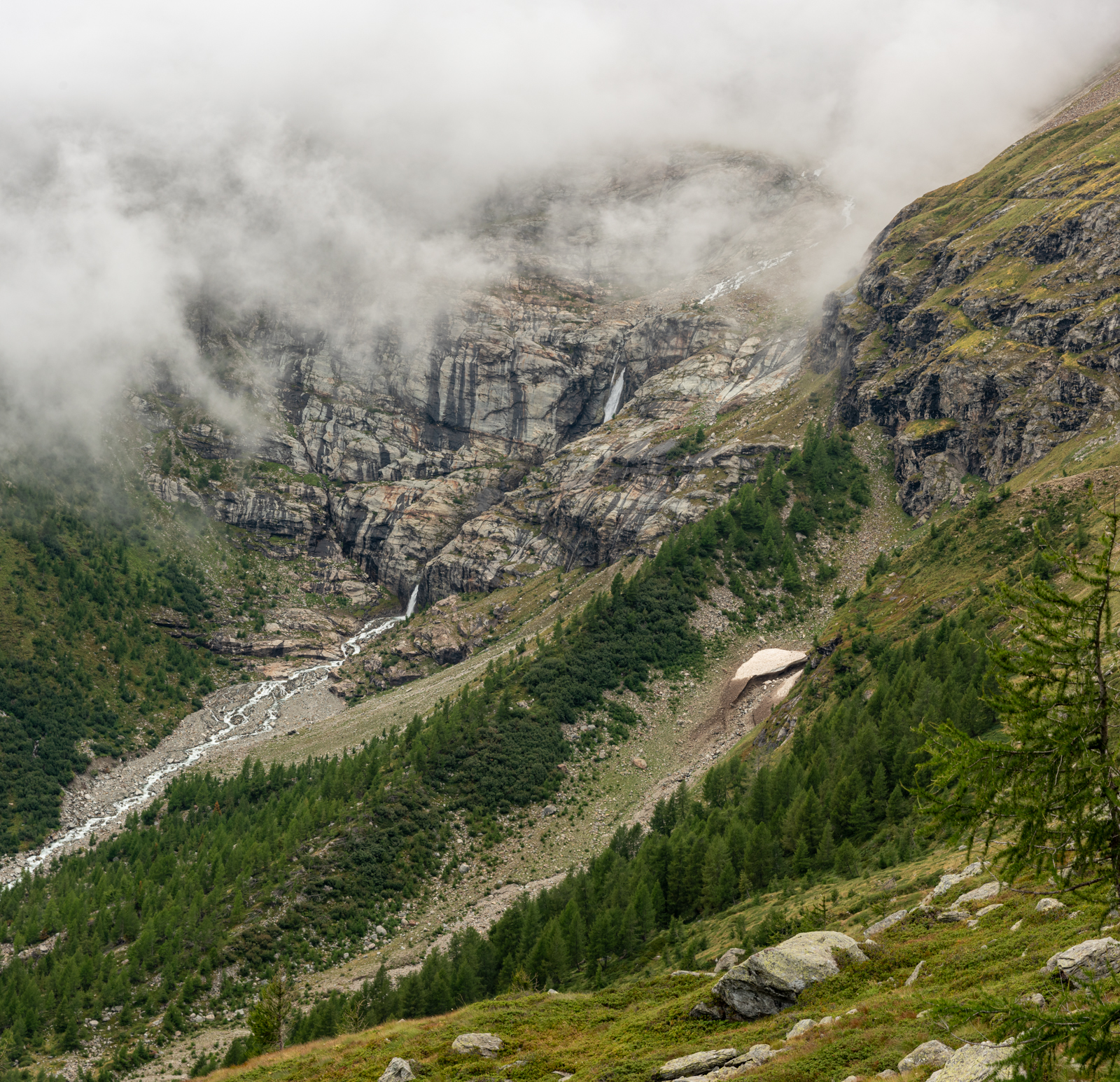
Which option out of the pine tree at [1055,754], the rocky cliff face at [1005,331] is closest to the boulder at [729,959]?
the pine tree at [1055,754]

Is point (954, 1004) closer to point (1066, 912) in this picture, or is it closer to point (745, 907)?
point (1066, 912)

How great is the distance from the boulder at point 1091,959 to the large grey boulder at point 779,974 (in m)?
11.2

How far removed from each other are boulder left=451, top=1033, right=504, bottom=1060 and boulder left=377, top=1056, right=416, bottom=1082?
263 centimetres

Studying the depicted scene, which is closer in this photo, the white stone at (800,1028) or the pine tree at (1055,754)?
the pine tree at (1055,754)

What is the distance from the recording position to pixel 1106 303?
13762cm

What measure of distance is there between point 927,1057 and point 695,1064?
9.66 m

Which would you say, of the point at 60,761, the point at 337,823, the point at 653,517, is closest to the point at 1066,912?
the point at 337,823

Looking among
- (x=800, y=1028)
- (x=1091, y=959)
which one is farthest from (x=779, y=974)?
(x=1091, y=959)

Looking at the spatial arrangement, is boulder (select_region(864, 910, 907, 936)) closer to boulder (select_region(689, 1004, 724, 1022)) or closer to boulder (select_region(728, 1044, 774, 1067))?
boulder (select_region(689, 1004, 724, 1022))

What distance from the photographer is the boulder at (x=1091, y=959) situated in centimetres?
2080

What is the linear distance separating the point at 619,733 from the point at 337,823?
139 ft

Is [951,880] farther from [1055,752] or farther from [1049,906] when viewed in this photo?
[1055,752]

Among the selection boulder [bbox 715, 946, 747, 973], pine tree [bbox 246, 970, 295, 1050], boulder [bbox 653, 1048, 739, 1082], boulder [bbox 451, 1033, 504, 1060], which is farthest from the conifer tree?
pine tree [bbox 246, 970, 295, 1050]

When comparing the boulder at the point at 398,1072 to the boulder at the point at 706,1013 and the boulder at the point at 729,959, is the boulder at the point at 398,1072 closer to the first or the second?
the boulder at the point at 706,1013
